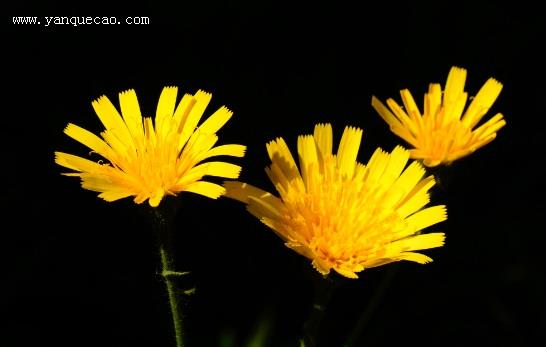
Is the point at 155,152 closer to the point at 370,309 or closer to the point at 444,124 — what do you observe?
the point at 370,309

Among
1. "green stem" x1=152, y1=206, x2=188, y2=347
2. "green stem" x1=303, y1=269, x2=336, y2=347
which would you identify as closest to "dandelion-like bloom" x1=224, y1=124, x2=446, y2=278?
"green stem" x1=303, y1=269, x2=336, y2=347

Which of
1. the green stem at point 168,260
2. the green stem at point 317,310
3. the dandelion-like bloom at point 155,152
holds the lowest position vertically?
the green stem at point 317,310

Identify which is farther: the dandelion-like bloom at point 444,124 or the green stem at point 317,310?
the dandelion-like bloom at point 444,124

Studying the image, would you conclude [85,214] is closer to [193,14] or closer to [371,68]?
[193,14]

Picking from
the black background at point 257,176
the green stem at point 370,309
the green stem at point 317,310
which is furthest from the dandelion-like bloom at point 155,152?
the black background at point 257,176

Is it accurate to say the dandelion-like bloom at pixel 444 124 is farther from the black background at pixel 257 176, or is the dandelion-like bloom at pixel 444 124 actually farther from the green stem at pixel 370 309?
the green stem at pixel 370 309

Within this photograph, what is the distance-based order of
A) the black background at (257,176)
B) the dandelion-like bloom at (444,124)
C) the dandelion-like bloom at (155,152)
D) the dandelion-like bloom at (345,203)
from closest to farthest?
the dandelion-like bloom at (155,152)
the dandelion-like bloom at (345,203)
the dandelion-like bloom at (444,124)
the black background at (257,176)

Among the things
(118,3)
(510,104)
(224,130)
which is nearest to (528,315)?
(510,104)

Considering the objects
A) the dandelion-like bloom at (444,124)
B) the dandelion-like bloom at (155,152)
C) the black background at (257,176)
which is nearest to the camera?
the dandelion-like bloom at (155,152)
